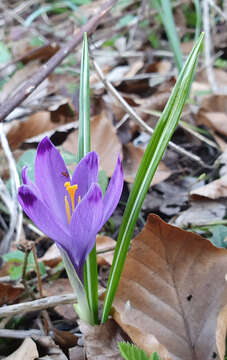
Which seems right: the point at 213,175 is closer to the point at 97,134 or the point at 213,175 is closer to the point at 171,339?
the point at 97,134

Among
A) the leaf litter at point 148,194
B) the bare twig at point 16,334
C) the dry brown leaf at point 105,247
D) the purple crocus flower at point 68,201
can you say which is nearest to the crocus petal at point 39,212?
the purple crocus flower at point 68,201

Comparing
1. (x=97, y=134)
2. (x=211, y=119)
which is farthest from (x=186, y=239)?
(x=211, y=119)

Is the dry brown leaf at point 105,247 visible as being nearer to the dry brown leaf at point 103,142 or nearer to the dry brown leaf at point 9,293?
the dry brown leaf at point 9,293

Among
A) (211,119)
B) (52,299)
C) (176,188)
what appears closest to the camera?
(52,299)

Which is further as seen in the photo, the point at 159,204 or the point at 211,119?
the point at 211,119

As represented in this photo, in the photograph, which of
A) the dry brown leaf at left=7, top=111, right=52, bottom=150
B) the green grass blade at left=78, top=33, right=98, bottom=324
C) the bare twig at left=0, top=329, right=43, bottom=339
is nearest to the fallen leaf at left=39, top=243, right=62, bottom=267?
the bare twig at left=0, top=329, right=43, bottom=339

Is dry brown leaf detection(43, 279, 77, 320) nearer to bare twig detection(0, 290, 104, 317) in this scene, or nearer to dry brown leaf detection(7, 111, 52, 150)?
bare twig detection(0, 290, 104, 317)
